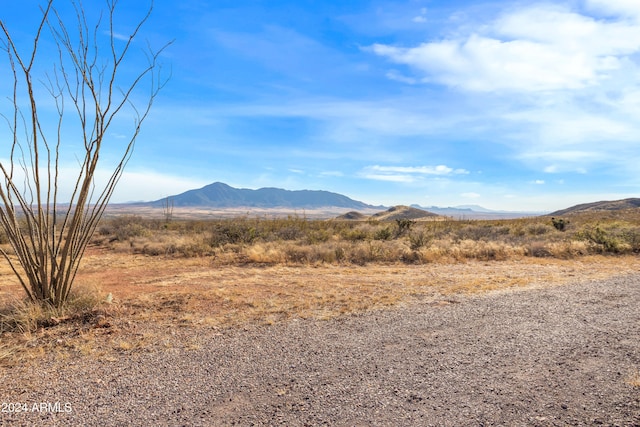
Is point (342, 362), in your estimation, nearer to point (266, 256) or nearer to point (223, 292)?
point (223, 292)

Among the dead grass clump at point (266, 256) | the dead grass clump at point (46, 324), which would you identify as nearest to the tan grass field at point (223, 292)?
the dead grass clump at point (46, 324)

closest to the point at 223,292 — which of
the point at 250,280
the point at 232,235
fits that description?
the point at 250,280

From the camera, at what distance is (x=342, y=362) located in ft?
14.0

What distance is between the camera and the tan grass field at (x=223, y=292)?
16.5 feet

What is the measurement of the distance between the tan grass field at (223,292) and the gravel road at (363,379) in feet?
1.91

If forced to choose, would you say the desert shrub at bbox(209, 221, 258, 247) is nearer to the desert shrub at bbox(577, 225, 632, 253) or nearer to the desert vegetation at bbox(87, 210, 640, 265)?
the desert vegetation at bbox(87, 210, 640, 265)

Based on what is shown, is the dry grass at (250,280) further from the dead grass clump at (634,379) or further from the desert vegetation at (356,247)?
the dead grass clump at (634,379)

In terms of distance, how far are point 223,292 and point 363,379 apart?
191 inches

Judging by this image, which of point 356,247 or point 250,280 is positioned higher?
point 356,247

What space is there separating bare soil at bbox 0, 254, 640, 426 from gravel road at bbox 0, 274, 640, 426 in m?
0.02

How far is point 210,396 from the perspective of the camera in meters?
3.46

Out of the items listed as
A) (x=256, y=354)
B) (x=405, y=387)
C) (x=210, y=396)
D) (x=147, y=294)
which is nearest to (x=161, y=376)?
(x=210, y=396)

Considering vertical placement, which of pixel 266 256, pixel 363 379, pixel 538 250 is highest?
pixel 538 250

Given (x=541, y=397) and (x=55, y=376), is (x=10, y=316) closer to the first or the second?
(x=55, y=376)
